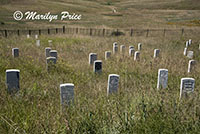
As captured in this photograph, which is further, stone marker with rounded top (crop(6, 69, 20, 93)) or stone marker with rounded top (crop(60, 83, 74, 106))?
stone marker with rounded top (crop(6, 69, 20, 93))

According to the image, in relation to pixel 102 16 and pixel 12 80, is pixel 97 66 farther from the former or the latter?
pixel 102 16

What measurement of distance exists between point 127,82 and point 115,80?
4.99 ft

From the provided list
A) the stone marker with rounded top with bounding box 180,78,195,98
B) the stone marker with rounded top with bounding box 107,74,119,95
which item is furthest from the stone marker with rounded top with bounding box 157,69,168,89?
the stone marker with rounded top with bounding box 107,74,119,95

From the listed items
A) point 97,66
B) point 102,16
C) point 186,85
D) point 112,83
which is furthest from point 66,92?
point 102,16

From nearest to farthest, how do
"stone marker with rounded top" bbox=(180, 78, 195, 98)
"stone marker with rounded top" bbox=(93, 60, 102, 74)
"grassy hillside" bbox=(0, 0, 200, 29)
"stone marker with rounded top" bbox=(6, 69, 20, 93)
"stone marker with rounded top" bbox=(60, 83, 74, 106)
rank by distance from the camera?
"stone marker with rounded top" bbox=(60, 83, 74, 106) < "stone marker with rounded top" bbox=(180, 78, 195, 98) < "stone marker with rounded top" bbox=(6, 69, 20, 93) < "stone marker with rounded top" bbox=(93, 60, 102, 74) < "grassy hillside" bbox=(0, 0, 200, 29)

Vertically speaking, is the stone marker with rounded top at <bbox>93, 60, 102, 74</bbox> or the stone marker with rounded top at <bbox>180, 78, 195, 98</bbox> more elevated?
the stone marker with rounded top at <bbox>180, 78, 195, 98</bbox>

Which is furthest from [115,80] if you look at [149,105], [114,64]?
[114,64]

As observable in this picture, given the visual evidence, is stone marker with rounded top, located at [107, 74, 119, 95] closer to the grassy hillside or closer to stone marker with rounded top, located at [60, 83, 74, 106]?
stone marker with rounded top, located at [60, 83, 74, 106]

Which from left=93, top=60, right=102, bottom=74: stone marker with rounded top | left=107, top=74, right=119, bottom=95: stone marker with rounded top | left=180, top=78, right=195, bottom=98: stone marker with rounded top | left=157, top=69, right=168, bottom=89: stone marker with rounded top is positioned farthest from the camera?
left=93, top=60, right=102, bottom=74: stone marker with rounded top

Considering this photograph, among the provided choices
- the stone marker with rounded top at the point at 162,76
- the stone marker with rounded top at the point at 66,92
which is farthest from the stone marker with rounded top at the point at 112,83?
the stone marker with rounded top at the point at 66,92

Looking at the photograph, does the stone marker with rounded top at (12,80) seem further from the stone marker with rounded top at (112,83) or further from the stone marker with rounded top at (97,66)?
the stone marker with rounded top at (97,66)

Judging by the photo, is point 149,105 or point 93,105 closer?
point 149,105

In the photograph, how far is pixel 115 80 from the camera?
5.82 metres

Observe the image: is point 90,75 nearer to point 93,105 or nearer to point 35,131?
point 93,105
